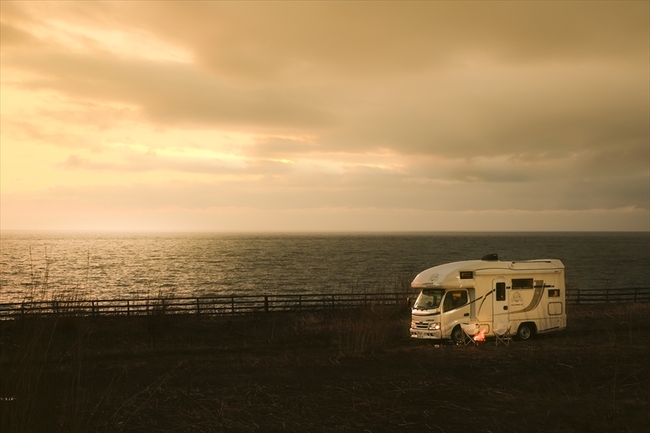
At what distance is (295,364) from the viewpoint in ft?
58.9

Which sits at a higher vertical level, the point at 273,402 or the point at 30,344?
the point at 30,344

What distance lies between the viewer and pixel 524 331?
22.5 metres

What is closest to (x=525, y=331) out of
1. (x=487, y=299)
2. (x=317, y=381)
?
(x=487, y=299)

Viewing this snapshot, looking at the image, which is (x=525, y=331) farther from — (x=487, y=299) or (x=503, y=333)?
(x=487, y=299)

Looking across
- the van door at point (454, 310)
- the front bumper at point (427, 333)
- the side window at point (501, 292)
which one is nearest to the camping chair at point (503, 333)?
the side window at point (501, 292)

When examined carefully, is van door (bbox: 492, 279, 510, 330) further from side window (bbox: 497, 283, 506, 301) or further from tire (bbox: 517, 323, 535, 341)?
tire (bbox: 517, 323, 535, 341)

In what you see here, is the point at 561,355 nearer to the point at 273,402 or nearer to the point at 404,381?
the point at 404,381

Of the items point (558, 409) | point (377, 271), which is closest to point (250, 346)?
point (558, 409)

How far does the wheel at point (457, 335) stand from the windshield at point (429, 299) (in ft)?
3.61

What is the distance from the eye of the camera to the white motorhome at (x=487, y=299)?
2156 cm

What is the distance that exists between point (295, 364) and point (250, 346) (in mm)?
4927

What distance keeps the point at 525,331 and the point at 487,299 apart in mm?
2343

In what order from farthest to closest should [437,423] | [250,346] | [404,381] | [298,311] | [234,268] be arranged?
1. [234,268]
2. [298,311]
3. [250,346]
4. [404,381]
5. [437,423]

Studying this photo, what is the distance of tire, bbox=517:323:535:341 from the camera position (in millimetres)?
22375
